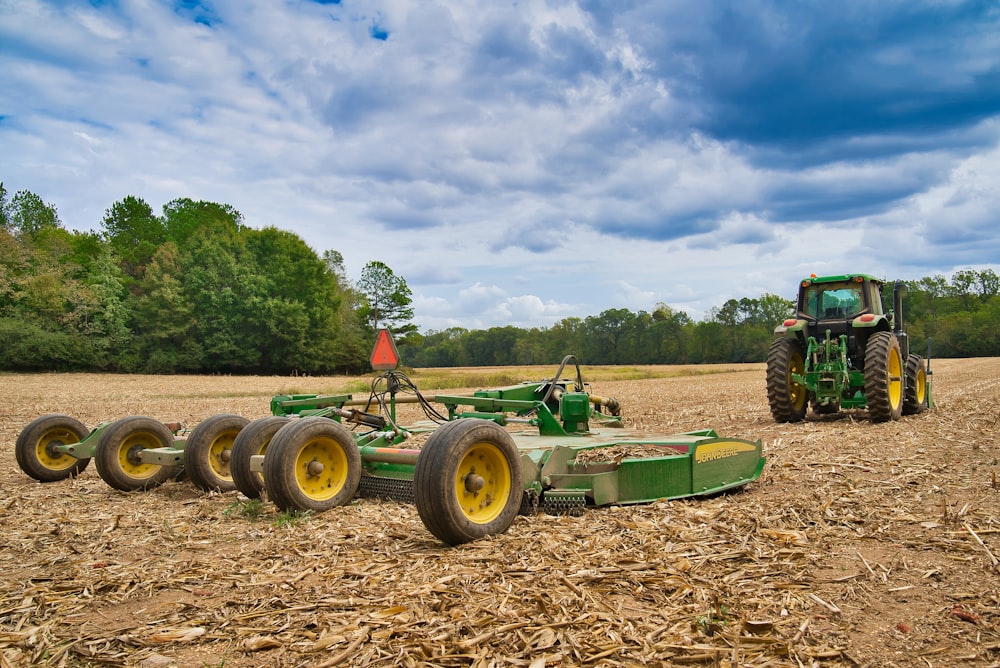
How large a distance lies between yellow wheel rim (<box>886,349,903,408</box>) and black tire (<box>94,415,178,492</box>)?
35.0 ft

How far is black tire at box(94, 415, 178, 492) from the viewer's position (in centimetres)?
720

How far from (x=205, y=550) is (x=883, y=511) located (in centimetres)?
500

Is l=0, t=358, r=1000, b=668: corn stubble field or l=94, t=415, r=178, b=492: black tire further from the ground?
l=94, t=415, r=178, b=492: black tire

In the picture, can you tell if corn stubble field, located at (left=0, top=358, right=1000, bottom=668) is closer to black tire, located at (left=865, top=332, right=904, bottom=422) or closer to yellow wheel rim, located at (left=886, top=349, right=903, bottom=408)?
black tire, located at (left=865, top=332, right=904, bottom=422)

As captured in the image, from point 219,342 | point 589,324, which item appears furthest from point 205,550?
point 589,324

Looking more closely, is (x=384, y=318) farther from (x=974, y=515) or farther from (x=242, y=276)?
(x=974, y=515)

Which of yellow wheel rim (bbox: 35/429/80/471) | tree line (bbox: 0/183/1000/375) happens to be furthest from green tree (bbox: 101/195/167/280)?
yellow wheel rim (bbox: 35/429/80/471)

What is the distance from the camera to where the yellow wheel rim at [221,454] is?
7.20 metres

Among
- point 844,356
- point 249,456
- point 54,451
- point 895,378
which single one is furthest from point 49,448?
point 895,378

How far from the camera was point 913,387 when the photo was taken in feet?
42.2

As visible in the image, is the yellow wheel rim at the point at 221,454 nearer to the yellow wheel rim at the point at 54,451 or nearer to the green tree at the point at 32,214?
the yellow wheel rim at the point at 54,451

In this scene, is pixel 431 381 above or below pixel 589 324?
below

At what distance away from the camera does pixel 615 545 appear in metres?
4.63

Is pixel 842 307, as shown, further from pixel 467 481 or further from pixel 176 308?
pixel 176 308
